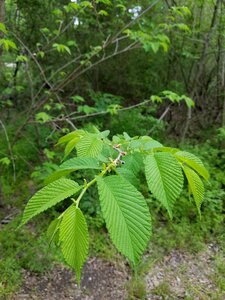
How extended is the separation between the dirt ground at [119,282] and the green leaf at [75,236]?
2.37 metres

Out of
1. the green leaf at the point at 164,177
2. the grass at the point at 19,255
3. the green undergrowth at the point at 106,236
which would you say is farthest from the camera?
the green undergrowth at the point at 106,236

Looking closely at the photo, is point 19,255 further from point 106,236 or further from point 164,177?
point 164,177

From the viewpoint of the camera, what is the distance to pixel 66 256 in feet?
1.96

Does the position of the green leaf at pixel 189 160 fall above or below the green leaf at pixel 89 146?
below

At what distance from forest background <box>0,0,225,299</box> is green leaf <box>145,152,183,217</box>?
948mm

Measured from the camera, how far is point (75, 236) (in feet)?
1.94

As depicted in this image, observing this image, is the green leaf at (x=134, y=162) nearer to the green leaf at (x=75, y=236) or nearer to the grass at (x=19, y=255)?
the green leaf at (x=75, y=236)

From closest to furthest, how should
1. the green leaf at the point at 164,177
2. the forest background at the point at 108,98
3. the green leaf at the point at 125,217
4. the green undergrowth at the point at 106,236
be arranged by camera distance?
the green leaf at the point at 125,217, the green leaf at the point at 164,177, the green undergrowth at the point at 106,236, the forest background at the point at 108,98

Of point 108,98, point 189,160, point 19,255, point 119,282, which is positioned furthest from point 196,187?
point 108,98

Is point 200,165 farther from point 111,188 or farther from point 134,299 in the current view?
point 134,299

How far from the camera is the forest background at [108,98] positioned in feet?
9.86

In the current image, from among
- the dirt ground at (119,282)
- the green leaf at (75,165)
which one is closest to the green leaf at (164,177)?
the green leaf at (75,165)

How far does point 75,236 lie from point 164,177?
0.82 ft

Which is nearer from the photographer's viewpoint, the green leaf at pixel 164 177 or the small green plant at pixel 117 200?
the small green plant at pixel 117 200
